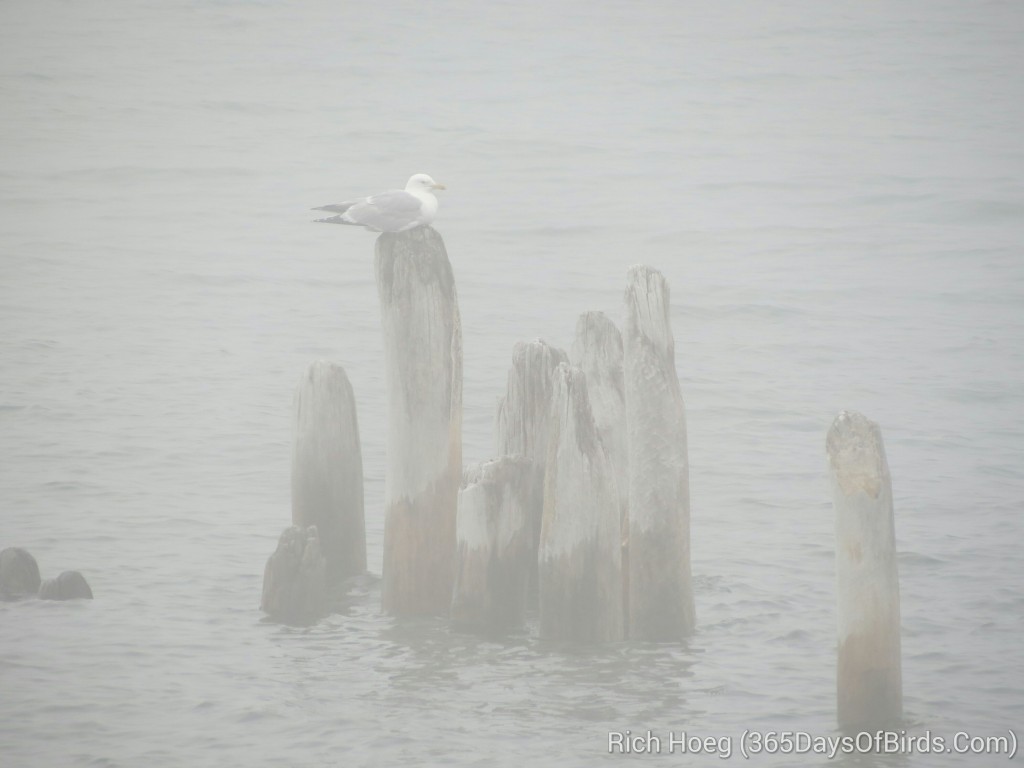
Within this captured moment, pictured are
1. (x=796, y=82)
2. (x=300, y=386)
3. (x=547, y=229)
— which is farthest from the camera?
(x=796, y=82)

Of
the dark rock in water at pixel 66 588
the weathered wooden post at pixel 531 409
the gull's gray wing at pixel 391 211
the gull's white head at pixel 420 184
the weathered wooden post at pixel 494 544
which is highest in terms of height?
the gull's white head at pixel 420 184

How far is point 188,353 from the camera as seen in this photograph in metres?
25.2

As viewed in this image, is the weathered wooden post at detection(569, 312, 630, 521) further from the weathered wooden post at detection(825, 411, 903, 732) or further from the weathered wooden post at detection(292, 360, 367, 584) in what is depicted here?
the weathered wooden post at detection(825, 411, 903, 732)

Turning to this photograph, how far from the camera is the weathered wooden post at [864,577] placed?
8891 millimetres

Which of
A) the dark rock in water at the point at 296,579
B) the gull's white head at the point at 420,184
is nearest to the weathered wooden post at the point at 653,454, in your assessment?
the gull's white head at the point at 420,184

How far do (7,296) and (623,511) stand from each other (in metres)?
19.9

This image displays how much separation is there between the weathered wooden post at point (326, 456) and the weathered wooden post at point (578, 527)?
2.09 m

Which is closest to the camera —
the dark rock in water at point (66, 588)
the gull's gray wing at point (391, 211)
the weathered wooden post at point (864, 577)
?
the weathered wooden post at point (864, 577)

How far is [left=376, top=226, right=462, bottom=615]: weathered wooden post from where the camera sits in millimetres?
11148

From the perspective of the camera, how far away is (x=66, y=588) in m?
12.4

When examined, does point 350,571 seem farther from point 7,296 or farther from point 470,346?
point 7,296

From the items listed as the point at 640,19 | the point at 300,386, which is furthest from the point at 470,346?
the point at 640,19

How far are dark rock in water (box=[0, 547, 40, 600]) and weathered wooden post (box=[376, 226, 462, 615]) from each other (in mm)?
2926

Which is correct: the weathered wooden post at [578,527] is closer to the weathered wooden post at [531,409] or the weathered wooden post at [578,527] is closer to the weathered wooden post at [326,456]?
the weathered wooden post at [531,409]
